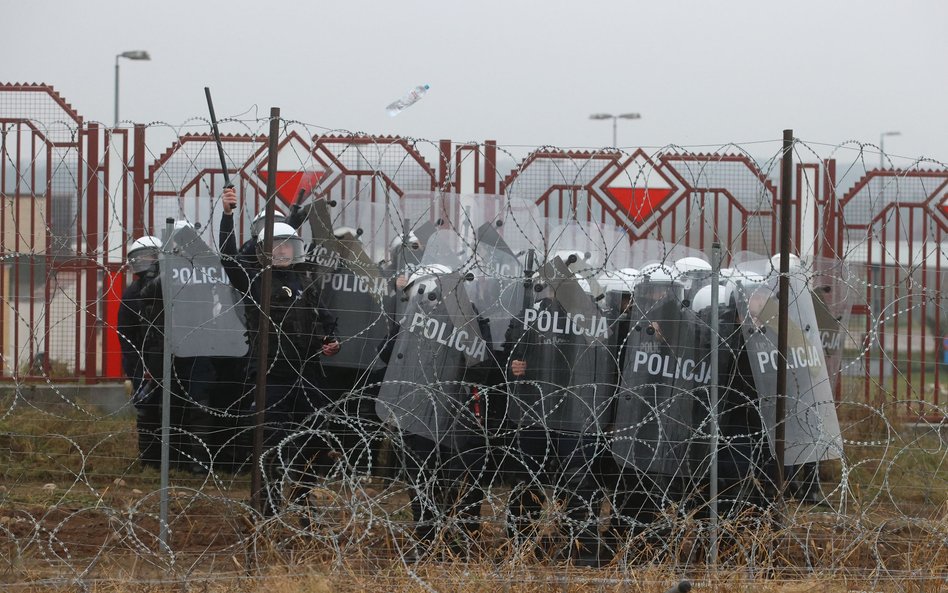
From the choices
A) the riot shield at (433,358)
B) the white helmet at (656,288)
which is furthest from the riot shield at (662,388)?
the riot shield at (433,358)

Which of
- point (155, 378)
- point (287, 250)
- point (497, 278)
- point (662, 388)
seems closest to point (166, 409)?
point (155, 378)

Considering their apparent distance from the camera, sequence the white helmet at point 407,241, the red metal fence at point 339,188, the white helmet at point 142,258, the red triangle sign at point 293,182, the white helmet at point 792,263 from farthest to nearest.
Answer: the red metal fence at point 339,188 < the red triangle sign at point 293,182 < the white helmet at point 142,258 < the white helmet at point 407,241 < the white helmet at point 792,263

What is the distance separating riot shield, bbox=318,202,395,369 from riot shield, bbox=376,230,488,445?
0.53ft

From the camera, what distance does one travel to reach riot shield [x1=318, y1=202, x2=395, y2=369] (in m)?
5.54

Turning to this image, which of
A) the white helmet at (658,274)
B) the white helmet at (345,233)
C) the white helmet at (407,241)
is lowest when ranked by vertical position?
the white helmet at (658,274)

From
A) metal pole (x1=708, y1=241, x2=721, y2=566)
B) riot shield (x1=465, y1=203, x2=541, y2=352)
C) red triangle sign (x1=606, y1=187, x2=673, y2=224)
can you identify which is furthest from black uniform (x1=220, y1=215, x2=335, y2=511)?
red triangle sign (x1=606, y1=187, x2=673, y2=224)

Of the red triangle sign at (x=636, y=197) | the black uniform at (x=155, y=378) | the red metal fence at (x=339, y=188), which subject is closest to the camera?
the black uniform at (x=155, y=378)

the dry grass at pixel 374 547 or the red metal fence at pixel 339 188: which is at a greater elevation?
the red metal fence at pixel 339 188

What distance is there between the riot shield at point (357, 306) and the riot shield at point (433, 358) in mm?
160

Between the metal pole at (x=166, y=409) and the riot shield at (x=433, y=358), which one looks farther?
the riot shield at (x=433, y=358)

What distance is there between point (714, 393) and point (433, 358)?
1.43 metres

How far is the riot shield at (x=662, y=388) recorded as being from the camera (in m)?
5.30

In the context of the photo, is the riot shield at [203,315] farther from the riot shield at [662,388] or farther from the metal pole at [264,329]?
the riot shield at [662,388]

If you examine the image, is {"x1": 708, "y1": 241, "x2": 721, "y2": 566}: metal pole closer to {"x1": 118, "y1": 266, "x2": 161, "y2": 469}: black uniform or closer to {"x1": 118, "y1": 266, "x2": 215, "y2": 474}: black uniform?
{"x1": 118, "y1": 266, "x2": 215, "y2": 474}: black uniform
